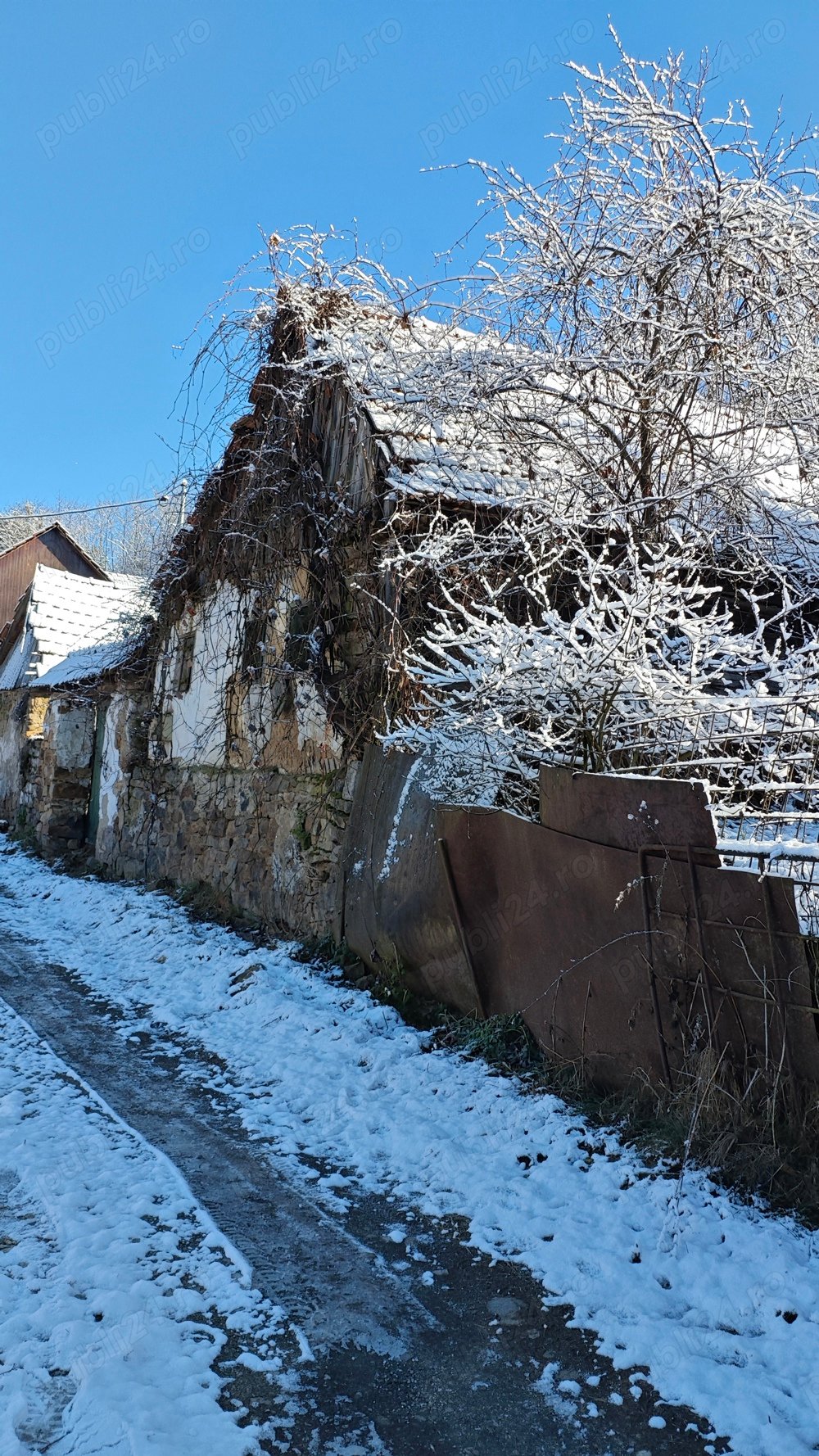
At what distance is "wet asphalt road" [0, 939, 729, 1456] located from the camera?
2391mm

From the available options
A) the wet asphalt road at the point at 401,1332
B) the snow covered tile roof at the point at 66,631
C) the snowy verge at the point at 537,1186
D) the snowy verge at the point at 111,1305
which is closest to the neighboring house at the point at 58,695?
the snow covered tile roof at the point at 66,631

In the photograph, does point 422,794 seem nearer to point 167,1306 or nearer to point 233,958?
point 233,958

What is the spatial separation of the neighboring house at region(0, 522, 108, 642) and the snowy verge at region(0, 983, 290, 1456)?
28.3 metres

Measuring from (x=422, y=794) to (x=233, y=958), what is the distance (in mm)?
2500

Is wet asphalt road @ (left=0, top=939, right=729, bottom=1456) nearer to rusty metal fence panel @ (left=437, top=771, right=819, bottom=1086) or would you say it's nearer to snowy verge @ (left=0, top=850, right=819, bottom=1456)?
snowy verge @ (left=0, top=850, right=819, bottom=1456)

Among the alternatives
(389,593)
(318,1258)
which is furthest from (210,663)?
(318,1258)

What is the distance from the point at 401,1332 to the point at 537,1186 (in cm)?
100

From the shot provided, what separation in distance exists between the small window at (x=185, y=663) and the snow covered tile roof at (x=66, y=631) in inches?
96.3

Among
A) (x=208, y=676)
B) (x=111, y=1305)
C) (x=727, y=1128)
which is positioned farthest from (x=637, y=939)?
(x=208, y=676)

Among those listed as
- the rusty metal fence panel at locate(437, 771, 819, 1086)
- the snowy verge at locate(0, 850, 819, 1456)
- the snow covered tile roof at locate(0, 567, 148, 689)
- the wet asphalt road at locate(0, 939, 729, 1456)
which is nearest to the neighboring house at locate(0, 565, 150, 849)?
the snow covered tile roof at locate(0, 567, 148, 689)

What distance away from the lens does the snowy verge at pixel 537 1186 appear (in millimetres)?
2641

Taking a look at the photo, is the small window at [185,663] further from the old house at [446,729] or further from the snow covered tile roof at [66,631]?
the snow covered tile roof at [66,631]

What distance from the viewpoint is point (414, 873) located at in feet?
18.6

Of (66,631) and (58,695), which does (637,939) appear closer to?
(58,695)
